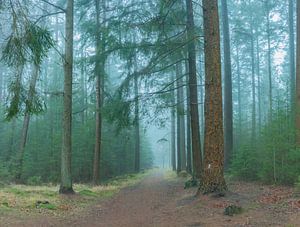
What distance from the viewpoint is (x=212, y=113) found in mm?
10055

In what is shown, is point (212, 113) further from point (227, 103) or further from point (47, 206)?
point (227, 103)

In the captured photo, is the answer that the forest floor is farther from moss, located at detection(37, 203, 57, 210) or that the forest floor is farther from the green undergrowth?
moss, located at detection(37, 203, 57, 210)

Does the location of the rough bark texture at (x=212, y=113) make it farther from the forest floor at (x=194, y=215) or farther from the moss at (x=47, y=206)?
the moss at (x=47, y=206)

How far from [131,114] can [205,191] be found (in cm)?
524

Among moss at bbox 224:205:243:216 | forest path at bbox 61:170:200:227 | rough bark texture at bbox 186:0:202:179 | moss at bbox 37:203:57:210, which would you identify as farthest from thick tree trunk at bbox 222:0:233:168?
moss at bbox 224:205:243:216

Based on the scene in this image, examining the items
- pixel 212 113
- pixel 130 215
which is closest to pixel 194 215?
pixel 130 215

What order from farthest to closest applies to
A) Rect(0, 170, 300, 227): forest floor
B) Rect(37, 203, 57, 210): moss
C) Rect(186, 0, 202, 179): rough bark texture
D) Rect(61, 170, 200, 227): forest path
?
1. Rect(186, 0, 202, 179): rough bark texture
2. Rect(37, 203, 57, 210): moss
3. Rect(61, 170, 200, 227): forest path
4. Rect(0, 170, 300, 227): forest floor

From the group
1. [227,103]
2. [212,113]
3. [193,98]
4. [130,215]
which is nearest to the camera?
[130,215]

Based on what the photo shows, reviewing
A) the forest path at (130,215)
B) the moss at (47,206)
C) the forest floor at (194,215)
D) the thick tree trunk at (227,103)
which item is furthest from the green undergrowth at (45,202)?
the thick tree trunk at (227,103)

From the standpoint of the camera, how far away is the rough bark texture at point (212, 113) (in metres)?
9.93

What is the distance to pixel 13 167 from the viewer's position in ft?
68.8

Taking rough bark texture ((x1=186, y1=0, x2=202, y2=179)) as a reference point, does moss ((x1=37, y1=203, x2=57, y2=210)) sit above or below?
below

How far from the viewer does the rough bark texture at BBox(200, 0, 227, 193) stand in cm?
993

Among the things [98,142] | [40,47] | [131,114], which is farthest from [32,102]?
[98,142]
